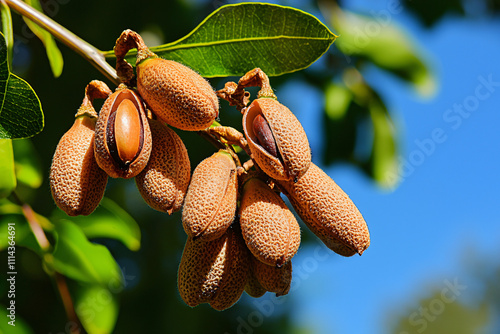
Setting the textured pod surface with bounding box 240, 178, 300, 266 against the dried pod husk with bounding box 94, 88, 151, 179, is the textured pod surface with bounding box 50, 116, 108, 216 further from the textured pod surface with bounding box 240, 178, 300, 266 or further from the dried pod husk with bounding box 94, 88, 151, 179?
the textured pod surface with bounding box 240, 178, 300, 266

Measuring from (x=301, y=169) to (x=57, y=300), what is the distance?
1.49m

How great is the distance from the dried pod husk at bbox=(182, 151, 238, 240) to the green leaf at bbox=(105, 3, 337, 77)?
0.39m

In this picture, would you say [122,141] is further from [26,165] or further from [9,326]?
[9,326]

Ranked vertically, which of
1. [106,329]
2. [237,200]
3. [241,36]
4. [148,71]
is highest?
[241,36]

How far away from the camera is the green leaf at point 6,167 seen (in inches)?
59.6

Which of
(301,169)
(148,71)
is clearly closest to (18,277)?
(148,71)

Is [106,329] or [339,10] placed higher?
[339,10]

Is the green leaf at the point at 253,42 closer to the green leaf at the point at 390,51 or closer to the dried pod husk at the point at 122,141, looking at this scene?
the dried pod husk at the point at 122,141

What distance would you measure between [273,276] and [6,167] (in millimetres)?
881

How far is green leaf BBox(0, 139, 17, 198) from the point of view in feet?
4.97

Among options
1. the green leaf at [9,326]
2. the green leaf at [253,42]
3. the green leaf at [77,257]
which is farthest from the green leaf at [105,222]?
the green leaf at [253,42]

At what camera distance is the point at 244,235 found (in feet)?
3.58

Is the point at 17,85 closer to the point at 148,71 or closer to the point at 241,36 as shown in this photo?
the point at 148,71

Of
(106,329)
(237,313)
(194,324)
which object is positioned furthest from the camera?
(237,313)
